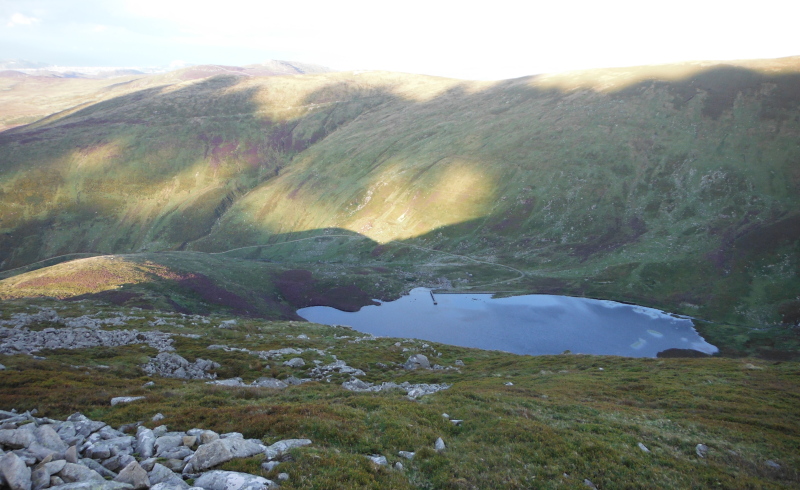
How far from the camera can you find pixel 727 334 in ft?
291

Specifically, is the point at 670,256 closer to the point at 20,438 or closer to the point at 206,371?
the point at 206,371

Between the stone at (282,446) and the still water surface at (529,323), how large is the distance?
73625mm

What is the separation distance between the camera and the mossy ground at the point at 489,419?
16.0 meters

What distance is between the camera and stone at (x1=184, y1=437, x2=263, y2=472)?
13305 mm

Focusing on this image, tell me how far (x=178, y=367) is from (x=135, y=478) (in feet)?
102

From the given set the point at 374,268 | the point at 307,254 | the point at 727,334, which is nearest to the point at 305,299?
the point at 374,268

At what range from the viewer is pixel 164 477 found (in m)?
12.2

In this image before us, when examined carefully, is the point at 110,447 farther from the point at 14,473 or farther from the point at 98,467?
the point at 14,473

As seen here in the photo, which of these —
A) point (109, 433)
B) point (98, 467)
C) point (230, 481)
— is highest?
point (230, 481)

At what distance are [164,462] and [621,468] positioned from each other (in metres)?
19.1

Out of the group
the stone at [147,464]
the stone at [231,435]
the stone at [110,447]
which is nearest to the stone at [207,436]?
the stone at [231,435]

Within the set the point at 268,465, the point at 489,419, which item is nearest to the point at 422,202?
the point at 489,419

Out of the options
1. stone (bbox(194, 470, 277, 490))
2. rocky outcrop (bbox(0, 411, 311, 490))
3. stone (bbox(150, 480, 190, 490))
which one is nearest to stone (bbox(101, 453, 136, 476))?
rocky outcrop (bbox(0, 411, 311, 490))

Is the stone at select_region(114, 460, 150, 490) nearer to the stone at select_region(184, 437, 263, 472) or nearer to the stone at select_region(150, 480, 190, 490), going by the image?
the stone at select_region(150, 480, 190, 490)
